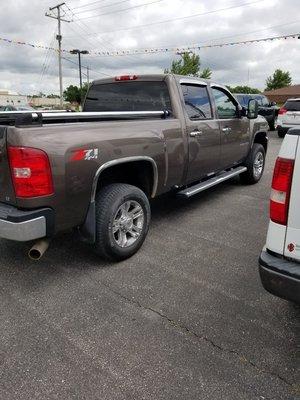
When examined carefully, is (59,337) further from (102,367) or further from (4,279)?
(4,279)

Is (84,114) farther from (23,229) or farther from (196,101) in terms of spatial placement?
(196,101)

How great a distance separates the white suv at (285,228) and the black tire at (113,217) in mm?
1614

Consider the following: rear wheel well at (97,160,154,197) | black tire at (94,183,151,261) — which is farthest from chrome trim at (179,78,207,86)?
black tire at (94,183,151,261)

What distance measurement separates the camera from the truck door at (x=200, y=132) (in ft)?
15.4

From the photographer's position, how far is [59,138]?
9.77 feet

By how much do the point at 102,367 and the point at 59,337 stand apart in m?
0.46

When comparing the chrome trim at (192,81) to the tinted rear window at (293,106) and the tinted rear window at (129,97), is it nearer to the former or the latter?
the tinted rear window at (129,97)

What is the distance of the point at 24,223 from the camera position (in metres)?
2.93

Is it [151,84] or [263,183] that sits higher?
[151,84]

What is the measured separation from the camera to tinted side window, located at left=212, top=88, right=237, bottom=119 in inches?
218

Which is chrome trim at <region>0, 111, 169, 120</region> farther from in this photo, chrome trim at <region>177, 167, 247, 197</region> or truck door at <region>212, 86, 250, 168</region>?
truck door at <region>212, 86, 250, 168</region>

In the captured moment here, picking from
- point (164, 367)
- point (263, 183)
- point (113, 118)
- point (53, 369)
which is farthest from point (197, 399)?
point (263, 183)

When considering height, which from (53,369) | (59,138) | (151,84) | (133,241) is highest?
(151,84)

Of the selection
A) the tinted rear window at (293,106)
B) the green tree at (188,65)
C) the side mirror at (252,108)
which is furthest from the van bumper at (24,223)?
the green tree at (188,65)
